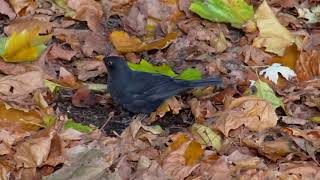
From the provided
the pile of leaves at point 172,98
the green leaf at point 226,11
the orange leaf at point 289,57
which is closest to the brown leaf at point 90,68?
the pile of leaves at point 172,98

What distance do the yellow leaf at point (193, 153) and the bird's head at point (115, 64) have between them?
0.78 m

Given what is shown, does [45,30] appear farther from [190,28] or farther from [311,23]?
[311,23]

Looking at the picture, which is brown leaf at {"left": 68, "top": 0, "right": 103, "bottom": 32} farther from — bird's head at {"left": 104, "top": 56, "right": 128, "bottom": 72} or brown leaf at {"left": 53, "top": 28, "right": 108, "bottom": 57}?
bird's head at {"left": 104, "top": 56, "right": 128, "bottom": 72}

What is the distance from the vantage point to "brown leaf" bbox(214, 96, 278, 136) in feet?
14.1

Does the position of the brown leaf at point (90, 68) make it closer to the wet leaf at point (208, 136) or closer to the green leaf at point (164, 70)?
the green leaf at point (164, 70)

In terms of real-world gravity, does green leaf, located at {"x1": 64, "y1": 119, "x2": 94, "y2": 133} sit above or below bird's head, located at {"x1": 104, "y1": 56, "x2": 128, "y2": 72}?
below

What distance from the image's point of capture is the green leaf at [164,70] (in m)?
4.77

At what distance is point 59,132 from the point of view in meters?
4.07

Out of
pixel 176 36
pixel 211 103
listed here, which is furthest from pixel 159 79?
pixel 176 36

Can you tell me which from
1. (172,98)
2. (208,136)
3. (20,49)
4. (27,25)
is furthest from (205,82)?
(27,25)

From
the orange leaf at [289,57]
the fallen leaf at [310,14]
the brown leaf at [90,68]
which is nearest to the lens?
the brown leaf at [90,68]

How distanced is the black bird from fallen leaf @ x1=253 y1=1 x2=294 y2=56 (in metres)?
0.58

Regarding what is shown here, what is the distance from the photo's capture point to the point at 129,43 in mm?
5047

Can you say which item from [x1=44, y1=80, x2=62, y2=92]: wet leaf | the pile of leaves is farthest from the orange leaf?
[x1=44, y1=80, x2=62, y2=92]: wet leaf
